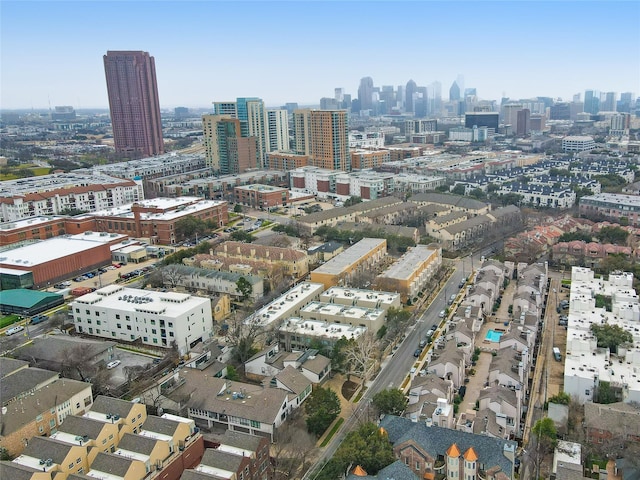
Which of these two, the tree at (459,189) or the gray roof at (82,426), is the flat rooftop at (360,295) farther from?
the tree at (459,189)

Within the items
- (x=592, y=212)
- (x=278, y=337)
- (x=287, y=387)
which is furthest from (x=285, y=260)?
(x=592, y=212)

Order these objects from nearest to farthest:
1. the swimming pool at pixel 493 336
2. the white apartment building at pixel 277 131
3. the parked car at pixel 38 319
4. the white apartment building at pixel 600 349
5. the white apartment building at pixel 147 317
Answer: the white apartment building at pixel 600 349, the white apartment building at pixel 147 317, the swimming pool at pixel 493 336, the parked car at pixel 38 319, the white apartment building at pixel 277 131

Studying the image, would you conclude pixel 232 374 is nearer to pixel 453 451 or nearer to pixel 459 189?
pixel 453 451

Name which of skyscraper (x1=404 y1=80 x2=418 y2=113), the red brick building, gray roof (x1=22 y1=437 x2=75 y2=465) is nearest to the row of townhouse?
gray roof (x1=22 y1=437 x2=75 y2=465)

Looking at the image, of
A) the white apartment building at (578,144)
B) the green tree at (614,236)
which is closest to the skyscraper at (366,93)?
the white apartment building at (578,144)

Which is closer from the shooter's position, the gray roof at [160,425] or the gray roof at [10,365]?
the gray roof at [160,425]

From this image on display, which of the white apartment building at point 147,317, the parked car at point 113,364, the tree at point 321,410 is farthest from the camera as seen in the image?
the white apartment building at point 147,317
